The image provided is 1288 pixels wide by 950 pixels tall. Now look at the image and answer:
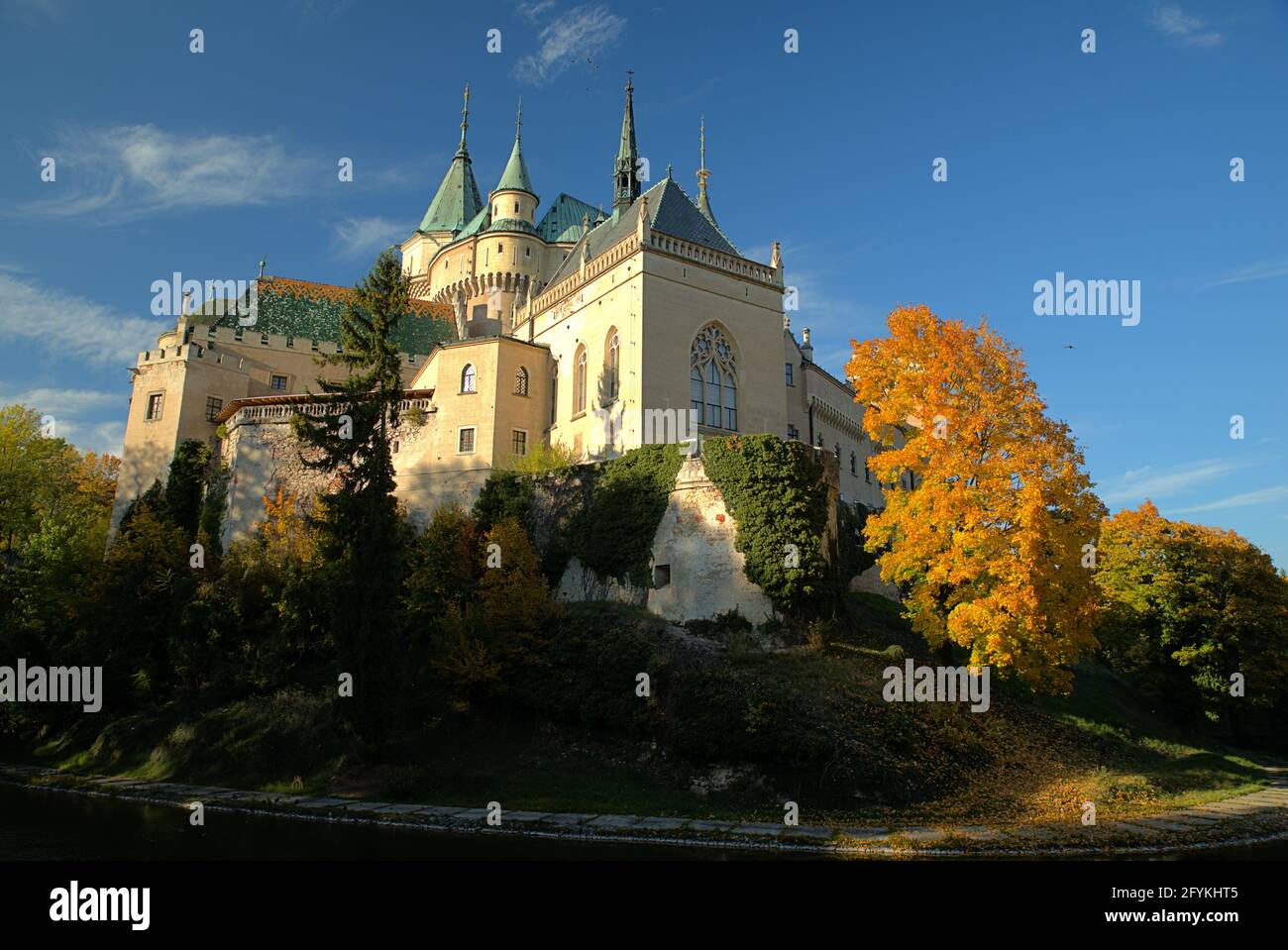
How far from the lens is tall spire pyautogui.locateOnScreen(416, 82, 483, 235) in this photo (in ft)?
232

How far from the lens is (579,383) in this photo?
40.9 metres

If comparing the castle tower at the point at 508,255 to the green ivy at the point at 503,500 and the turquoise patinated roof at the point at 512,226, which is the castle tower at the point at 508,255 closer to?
the turquoise patinated roof at the point at 512,226

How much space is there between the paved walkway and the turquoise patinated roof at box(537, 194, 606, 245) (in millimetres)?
41711

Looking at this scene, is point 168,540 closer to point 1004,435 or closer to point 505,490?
point 505,490

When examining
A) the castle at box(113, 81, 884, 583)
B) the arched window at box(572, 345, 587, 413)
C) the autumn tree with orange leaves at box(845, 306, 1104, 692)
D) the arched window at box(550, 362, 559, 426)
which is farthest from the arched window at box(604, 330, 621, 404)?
the autumn tree with orange leaves at box(845, 306, 1104, 692)

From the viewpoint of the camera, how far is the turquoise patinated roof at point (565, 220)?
2292 inches

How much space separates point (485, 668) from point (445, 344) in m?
17.9

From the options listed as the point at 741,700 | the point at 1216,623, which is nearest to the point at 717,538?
the point at 741,700

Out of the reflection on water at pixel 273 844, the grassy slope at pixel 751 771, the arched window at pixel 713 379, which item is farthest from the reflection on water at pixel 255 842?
the arched window at pixel 713 379

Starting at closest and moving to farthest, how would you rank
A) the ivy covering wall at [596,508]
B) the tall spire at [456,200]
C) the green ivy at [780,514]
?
the green ivy at [780,514]
the ivy covering wall at [596,508]
the tall spire at [456,200]

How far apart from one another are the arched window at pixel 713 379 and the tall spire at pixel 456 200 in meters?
36.9

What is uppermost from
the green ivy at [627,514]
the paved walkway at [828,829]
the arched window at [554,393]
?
the arched window at [554,393]

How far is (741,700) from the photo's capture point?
2397 centimetres

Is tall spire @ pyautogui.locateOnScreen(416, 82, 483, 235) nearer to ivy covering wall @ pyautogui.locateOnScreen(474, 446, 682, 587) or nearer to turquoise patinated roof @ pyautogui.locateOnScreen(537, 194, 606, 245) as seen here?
turquoise patinated roof @ pyautogui.locateOnScreen(537, 194, 606, 245)
